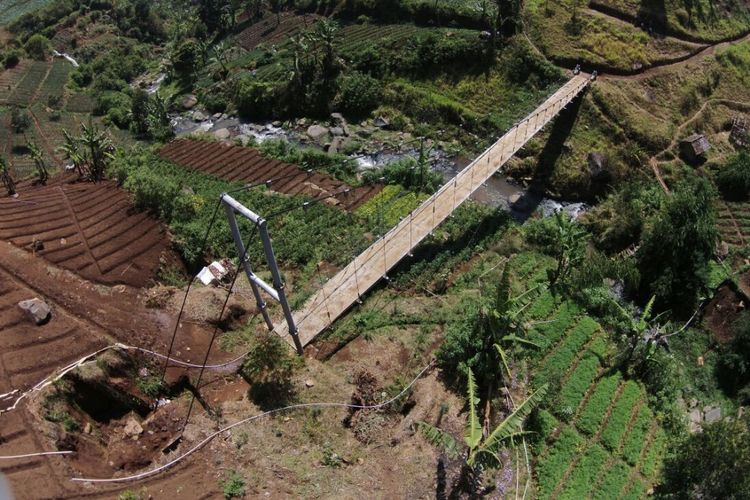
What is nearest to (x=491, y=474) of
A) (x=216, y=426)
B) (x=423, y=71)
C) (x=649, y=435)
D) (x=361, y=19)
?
(x=649, y=435)

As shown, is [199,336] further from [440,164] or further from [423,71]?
[423,71]

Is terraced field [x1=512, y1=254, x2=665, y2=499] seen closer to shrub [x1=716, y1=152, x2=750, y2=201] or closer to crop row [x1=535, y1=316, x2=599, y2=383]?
crop row [x1=535, y1=316, x2=599, y2=383]

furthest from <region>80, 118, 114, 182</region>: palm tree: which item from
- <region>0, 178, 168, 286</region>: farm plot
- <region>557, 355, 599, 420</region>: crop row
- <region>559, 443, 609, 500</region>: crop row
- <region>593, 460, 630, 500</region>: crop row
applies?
<region>593, 460, 630, 500</region>: crop row

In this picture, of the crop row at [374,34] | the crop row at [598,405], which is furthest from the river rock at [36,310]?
the crop row at [374,34]

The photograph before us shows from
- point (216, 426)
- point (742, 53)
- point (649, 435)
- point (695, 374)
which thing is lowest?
point (695, 374)

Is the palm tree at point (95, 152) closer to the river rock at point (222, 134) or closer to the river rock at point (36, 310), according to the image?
the river rock at point (222, 134)
